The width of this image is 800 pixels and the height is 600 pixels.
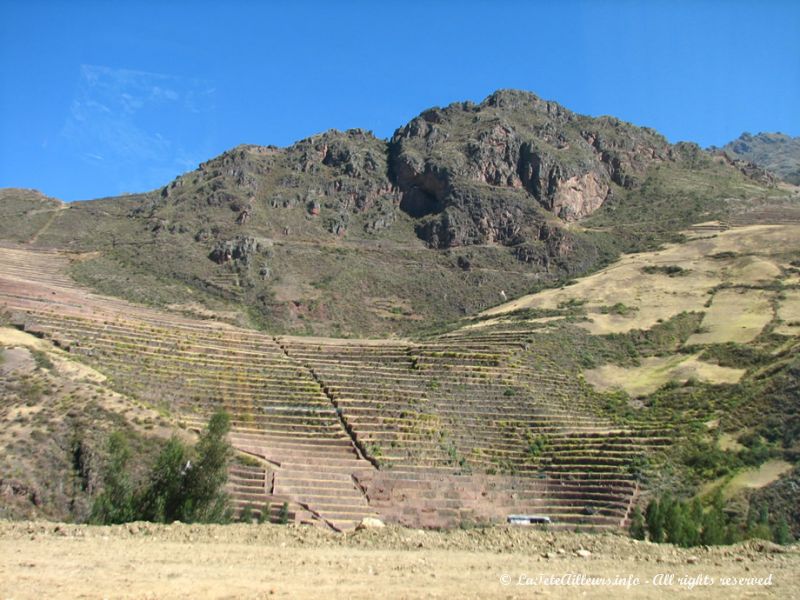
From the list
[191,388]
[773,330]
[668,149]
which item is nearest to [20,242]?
[191,388]

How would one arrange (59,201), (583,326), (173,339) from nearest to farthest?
(173,339), (583,326), (59,201)

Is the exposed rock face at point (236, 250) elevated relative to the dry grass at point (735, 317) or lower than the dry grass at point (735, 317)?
elevated

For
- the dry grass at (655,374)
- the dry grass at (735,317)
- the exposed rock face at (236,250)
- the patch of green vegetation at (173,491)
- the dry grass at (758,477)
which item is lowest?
the patch of green vegetation at (173,491)

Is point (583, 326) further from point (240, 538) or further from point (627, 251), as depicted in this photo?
point (240, 538)

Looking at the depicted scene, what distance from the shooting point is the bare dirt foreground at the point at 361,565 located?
31.0 feet

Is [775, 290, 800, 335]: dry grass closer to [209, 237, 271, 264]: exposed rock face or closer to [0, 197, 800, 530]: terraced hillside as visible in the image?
[0, 197, 800, 530]: terraced hillside

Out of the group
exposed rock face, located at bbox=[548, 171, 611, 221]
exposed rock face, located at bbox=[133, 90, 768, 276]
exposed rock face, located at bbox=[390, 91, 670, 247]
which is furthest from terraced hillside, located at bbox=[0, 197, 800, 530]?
exposed rock face, located at bbox=[548, 171, 611, 221]

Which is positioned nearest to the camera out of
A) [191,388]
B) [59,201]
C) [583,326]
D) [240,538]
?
[240,538]

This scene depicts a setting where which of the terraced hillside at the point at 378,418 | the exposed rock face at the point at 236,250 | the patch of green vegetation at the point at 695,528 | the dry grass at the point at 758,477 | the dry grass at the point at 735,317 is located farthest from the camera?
the exposed rock face at the point at 236,250

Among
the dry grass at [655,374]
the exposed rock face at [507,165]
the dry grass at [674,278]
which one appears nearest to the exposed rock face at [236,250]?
the exposed rock face at [507,165]

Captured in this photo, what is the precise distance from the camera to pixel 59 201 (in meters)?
92.8

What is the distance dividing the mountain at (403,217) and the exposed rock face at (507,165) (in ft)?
0.79

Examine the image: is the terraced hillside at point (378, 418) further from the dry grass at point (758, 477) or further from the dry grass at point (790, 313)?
the dry grass at point (790, 313)

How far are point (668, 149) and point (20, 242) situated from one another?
107625 mm
